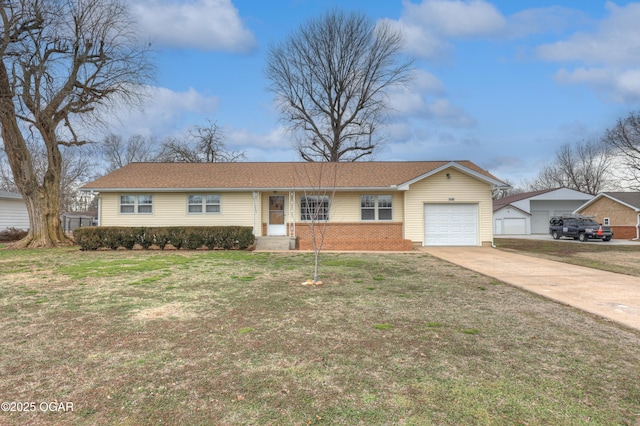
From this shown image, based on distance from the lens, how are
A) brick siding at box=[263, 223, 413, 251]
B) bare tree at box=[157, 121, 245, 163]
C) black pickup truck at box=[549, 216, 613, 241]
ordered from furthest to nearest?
bare tree at box=[157, 121, 245, 163] → black pickup truck at box=[549, 216, 613, 241] → brick siding at box=[263, 223, 413, 251]

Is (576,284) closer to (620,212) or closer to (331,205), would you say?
(331,205)

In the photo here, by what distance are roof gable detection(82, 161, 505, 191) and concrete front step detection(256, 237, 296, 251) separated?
2461 millimetres

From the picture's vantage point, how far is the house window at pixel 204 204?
16891 millimetres

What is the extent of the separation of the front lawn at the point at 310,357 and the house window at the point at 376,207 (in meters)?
10.7

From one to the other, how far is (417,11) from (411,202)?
8764 mm

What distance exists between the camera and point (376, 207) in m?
17.2

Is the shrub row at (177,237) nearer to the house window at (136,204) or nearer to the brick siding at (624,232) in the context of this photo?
the house window at (136,204)

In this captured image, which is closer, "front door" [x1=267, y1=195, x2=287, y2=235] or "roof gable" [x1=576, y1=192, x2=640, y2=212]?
"front door" [x1=267, y1=195, x2=287, y2=235]

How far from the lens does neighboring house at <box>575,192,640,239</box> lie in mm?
25531

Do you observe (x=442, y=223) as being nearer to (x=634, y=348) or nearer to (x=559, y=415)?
(x=634, y=348)

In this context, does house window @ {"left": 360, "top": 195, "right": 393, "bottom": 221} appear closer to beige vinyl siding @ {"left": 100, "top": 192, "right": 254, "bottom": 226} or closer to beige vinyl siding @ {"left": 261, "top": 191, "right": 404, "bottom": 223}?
beige vinyl siding @ {"left": 261, "top": 191, "right": 404, "bottom": 223}

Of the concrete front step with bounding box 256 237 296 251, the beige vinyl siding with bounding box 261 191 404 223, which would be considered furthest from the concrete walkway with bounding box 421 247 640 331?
the concrete front step with bounding box 256 237 296 251

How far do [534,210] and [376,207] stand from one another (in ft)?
85.4

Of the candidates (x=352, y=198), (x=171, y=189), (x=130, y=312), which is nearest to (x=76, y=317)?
(x=130, y=312)
